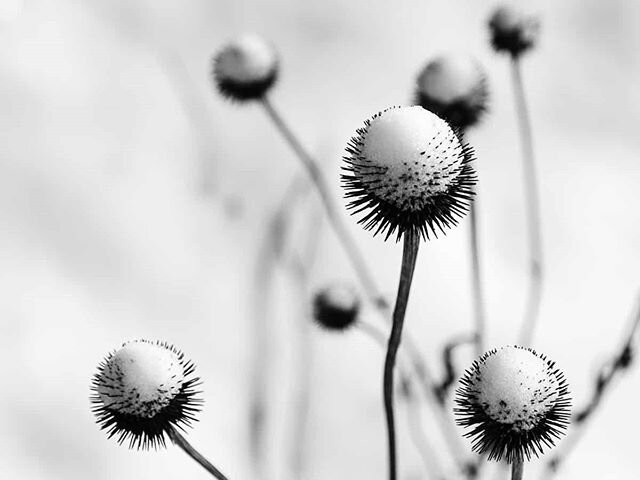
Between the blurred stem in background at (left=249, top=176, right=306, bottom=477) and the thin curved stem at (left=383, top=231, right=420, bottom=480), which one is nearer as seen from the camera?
the thin curved stem at (left=383, top=231, right=420, bottom=480)

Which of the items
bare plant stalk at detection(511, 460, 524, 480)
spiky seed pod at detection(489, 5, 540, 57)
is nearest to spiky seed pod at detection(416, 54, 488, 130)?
spiky seed pod at detection(489, 5, 540, 57)

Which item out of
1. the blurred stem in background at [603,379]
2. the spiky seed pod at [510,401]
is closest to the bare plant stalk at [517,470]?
the spiky seed pod at [510,401]

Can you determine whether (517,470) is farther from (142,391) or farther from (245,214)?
(245,214)

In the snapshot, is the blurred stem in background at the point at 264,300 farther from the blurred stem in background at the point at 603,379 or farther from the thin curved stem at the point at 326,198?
the blurred stem in background at the point at 603,379

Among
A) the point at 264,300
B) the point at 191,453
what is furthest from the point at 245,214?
A: the point at 191,453

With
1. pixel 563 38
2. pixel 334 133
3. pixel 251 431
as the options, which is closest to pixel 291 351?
pixel 251 431

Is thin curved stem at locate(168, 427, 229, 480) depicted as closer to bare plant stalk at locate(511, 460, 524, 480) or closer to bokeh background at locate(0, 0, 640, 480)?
bare plant stalk at locate(511, 460, 524, 480)
